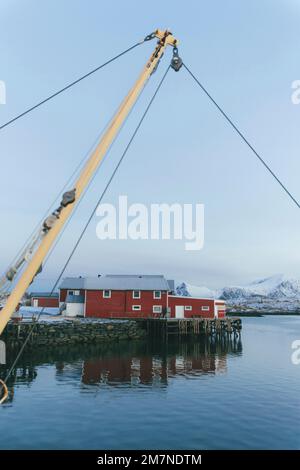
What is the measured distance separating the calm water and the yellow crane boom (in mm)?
11622

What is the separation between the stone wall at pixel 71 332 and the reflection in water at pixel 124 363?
5.17ft

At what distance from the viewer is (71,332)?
1812 inches

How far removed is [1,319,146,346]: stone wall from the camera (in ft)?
134

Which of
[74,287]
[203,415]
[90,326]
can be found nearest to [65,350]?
[90,326]

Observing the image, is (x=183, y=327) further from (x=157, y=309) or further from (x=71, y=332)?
(x=71, y=332)

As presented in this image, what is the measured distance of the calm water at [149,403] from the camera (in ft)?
55.1

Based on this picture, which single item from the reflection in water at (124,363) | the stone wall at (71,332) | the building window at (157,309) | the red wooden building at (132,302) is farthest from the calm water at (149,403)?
the building window at (157,309)

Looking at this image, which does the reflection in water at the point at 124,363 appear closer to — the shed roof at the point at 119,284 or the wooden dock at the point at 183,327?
the wooden dock at the point at 183,327

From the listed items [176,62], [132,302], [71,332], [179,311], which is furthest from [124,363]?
[176,62]

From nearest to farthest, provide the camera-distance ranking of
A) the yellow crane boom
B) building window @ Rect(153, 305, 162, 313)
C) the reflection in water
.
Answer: the yellow crane boom < the reflection in water < building window @ Rect(153, 305, 162, 313)

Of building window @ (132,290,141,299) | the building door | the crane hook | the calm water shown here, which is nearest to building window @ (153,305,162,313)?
the building door

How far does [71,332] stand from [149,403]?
25.5m

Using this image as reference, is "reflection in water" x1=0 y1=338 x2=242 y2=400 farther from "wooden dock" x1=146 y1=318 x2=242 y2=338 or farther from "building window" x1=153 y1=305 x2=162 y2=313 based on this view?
"building window" x1=153 y1=305 x2=162 y2=313
